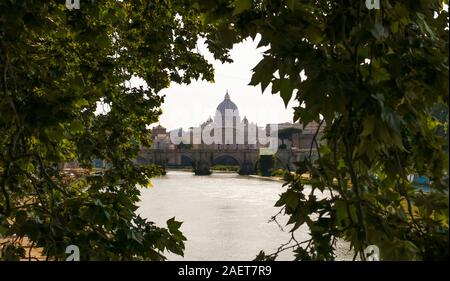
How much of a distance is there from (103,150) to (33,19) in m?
3.21

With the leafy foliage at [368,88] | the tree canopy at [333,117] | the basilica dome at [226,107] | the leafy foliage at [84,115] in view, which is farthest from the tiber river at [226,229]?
the basilica dome at [226,107]

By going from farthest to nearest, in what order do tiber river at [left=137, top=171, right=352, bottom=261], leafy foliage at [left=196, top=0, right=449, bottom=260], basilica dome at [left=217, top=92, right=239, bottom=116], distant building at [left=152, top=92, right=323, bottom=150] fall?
basilica dome at [left=217, top=92, right=239, bottom=116], distant building at [left=152, top=92, right=323, bottom=150], tiber river at [left=137, top=171, right=352, bottom=261], leafy foliage at [left=196, top=0, right=449, bottom=260]

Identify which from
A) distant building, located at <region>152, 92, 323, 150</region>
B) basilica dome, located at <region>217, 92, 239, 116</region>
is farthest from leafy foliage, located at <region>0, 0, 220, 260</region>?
basilica dome, located at <region>217, 92, 239, 116</region>

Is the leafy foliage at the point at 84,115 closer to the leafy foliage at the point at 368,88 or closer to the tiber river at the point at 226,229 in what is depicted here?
the leafy foliage at the point at 368,88

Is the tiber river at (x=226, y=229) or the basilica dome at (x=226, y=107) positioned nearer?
the tiber river at (x=226, y=229)

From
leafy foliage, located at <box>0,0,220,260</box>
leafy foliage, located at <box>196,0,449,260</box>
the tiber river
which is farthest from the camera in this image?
the tiber river

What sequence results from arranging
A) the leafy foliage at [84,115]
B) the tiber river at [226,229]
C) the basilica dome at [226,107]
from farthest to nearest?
the basilica dome at [226,107] < the tiber river at [226,229] < the leafy foliage at [84,115]

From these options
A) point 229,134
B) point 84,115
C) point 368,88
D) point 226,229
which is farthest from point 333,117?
point 229,134

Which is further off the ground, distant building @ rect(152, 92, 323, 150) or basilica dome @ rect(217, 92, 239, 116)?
basilica dome @ rect(217, 92, 239, 116)

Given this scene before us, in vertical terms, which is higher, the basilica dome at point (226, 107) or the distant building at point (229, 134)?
the basilica dome at point (226, 107)

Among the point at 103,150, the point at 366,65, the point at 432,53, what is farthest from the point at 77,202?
the point at 103,150

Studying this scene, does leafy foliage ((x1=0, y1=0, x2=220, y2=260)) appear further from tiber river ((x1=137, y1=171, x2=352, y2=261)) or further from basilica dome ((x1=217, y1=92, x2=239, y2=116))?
basilica dome ((x1=217, y1=92, x2=239, y2=116))

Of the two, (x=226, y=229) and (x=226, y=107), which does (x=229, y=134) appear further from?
(x=226, y=229)
